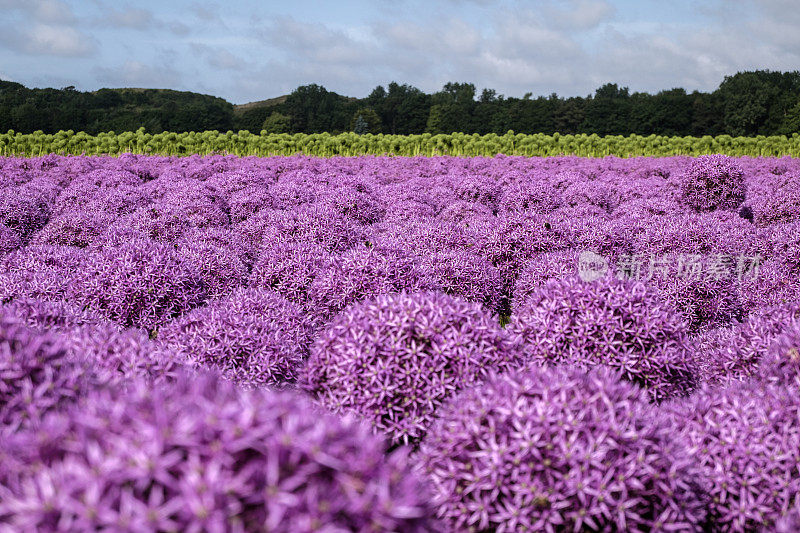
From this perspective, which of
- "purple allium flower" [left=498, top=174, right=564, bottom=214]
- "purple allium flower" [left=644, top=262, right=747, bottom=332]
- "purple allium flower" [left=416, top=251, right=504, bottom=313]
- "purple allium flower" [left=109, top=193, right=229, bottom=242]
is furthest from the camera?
"purple allium flower" [left=498, top=174, right=564, bottom=214]

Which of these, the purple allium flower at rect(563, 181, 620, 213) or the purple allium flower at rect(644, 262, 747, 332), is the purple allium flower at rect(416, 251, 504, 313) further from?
the purple allium flower at rect(563, 181, 620, 213)

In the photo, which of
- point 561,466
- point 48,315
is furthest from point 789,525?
point 48,315

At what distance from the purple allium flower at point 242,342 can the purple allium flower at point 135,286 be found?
108 cm

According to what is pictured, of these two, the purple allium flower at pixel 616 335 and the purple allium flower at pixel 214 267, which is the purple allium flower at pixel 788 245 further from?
the purple allium flower at pixel 214 267

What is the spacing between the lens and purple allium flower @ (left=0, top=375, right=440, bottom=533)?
1.80 metres

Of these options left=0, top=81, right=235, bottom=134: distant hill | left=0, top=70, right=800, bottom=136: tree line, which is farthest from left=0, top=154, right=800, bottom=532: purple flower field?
left=0, top=70, right=800, bottom=136: tree line

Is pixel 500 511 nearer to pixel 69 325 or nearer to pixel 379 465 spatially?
pixel 379 465

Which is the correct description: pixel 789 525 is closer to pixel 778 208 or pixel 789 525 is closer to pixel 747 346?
pixel 747 346

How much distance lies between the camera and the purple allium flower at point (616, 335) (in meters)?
5.40

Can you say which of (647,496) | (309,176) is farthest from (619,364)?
(309,176)

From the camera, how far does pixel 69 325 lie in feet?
17.1

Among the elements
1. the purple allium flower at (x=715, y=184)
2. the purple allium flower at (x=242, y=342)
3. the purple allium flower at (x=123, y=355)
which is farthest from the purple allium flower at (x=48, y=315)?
the purple allium flower at (x=715, y=184)

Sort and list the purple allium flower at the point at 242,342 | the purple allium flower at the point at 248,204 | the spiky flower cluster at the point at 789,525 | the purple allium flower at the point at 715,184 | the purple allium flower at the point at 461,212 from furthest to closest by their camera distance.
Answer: the purple allium flower at the point at 715,184
the purple allium flower at the point at 248,204
the purple allium flower at the point at 461,212
the purple allium flower at the point at 242,342
the spiky flower cluster at the point at 789,525

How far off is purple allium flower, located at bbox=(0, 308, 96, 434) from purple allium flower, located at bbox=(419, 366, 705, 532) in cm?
222
